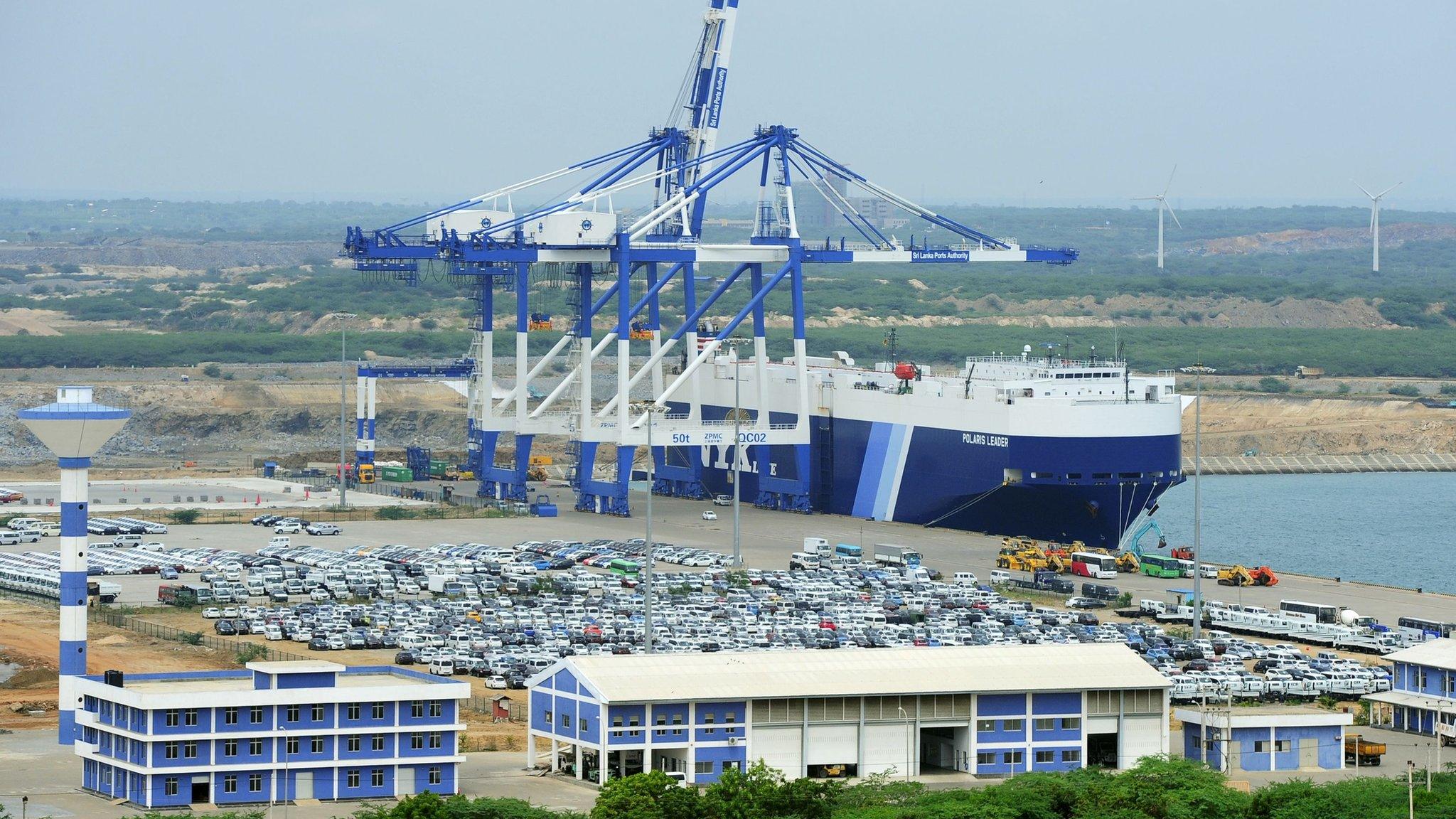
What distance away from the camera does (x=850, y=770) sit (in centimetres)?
4500

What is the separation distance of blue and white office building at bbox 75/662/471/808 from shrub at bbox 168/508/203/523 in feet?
147

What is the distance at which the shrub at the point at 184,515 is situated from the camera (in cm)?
8844

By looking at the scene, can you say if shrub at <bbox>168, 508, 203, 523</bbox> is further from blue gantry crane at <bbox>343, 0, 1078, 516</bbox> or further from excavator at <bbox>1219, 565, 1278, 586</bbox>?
excavator at <bbox>1219, 565, 1278, 586</bbox>

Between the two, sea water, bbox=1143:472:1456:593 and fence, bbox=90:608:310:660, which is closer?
fence, bbox=90:608:310:660

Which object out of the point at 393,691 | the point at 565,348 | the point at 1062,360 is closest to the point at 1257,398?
the point at 565,348

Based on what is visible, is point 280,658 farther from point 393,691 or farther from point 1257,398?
point 1257,398

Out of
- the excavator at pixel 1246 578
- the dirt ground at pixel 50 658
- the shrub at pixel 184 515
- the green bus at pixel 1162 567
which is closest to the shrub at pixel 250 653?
the dirt ground at pixel 50 658

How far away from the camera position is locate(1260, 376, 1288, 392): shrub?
16175cm

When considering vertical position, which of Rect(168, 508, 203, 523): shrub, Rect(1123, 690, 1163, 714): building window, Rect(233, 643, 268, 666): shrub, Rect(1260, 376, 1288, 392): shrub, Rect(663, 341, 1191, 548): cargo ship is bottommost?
Rect(233, 643, 268, 666): shrub

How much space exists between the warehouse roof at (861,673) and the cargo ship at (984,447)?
107 feet

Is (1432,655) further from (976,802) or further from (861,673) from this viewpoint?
(976,802)

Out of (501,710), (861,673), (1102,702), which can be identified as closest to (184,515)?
(501,710)

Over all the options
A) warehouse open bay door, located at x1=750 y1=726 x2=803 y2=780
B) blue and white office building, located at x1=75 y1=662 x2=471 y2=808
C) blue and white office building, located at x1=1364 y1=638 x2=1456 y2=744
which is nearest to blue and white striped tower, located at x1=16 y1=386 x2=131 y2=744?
blue and white office building, located at x1=75 y1=662 x2=471 y2=808

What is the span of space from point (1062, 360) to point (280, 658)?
130 ft
